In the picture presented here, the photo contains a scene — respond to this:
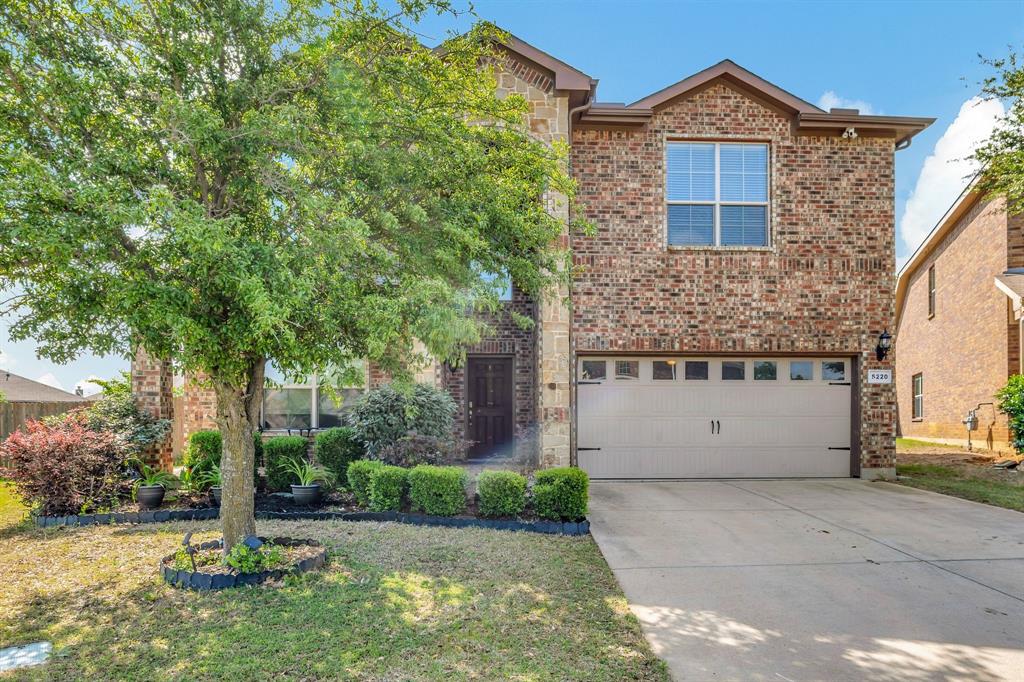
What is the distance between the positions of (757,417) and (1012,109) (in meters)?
7.17

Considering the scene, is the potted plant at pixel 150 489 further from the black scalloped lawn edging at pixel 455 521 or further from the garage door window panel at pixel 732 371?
the garage door window panel at pixel 732 371

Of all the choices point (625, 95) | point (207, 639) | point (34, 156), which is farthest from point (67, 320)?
point (625, 95)

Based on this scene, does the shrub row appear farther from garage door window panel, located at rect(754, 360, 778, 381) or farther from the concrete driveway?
garage door window panel, located at rect(754, 360, 778, 381)

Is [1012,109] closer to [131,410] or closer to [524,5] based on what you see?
[524,5]

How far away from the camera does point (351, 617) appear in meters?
4.45

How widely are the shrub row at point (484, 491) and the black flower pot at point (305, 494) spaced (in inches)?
35.6

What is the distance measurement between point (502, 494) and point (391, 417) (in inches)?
82.5

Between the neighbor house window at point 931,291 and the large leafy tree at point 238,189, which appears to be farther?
the neighbor house window at point 931,291

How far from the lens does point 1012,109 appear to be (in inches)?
450

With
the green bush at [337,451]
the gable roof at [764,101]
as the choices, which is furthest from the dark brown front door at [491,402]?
the gable roof at [764,101]

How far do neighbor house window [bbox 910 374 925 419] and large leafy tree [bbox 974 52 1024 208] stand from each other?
10572 millimetres

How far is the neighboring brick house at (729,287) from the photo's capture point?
1105cm

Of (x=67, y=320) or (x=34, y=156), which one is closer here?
(x=34, y=156)

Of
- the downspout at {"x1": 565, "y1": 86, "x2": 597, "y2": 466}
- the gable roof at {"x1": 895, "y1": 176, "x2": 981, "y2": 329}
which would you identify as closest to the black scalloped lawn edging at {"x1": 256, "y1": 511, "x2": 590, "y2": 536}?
the downspout at {"x1": 565, "y1": 86, "x2": 597, "y2": 466}
